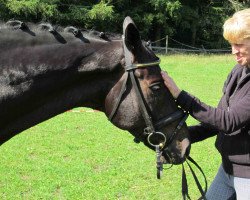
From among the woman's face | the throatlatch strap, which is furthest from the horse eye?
the woman's face

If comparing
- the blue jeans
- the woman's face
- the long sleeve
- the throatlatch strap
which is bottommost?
the blue jeans

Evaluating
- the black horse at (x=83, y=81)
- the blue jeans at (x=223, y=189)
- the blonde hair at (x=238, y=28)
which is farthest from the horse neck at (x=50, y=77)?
the blue jeans at (x=223, y=189)

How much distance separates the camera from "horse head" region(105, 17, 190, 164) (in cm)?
260

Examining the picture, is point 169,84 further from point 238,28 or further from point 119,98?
point 238,28

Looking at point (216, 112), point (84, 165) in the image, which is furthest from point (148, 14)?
point (216, 112)

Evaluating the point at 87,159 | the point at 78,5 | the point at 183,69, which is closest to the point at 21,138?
the point at 87,159

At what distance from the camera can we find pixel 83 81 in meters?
2.72

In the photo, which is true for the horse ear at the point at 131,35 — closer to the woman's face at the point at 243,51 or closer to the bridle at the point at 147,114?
the bridle at the point at 147,114

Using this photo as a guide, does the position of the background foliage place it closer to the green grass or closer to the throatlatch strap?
the green grass

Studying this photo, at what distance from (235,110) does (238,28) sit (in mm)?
546

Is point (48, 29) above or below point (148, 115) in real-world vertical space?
above

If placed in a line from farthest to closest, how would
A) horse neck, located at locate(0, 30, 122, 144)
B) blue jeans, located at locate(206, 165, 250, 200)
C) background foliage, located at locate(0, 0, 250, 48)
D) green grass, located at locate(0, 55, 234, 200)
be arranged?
background foliage, located at locate(0, 0, 250, 48), green grass, located at locate(0, 55, 234, 200), blue jeans, located at locate(206, 165, 250, 200), horse neck, located at locate(0, 30, 122, 144)

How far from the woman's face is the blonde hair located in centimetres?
3

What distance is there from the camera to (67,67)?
2637 mm
